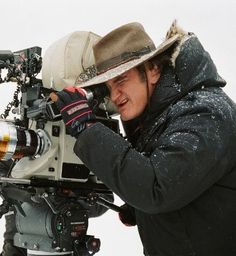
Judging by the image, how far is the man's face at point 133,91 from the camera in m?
1.93

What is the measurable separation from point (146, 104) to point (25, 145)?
54cm

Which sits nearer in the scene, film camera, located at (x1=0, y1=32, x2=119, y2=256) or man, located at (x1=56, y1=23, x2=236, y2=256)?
man, located at (x1=56, y1=23, x2=236, y2=256)

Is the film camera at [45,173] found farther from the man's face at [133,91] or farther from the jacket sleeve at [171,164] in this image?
the jacket sleeve at [171,164]

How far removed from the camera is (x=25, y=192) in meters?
2.23

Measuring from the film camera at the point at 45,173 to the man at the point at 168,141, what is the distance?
205mm

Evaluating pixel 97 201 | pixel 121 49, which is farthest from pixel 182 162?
pixel 97 201

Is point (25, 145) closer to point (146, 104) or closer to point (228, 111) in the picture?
point (146, 104)

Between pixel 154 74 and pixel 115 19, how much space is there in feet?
17.8

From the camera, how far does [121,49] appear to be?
1.93m

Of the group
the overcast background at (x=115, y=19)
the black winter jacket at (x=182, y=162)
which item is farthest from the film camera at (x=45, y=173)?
the overcast background at (x=115, y=19)

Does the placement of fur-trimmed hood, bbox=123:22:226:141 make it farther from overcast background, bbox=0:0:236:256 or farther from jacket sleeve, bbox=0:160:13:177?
overcast background, bbox=0:0:236:256

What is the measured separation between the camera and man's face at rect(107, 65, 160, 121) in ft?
6.32

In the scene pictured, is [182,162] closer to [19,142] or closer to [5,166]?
[19,142]

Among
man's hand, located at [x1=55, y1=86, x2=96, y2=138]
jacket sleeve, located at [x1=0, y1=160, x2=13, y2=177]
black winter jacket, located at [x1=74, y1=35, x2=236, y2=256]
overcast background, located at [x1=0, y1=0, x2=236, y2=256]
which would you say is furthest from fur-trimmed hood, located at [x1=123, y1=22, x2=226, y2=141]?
overcast background, located at [x1=0, y1=0, x2=236, y2=256]
